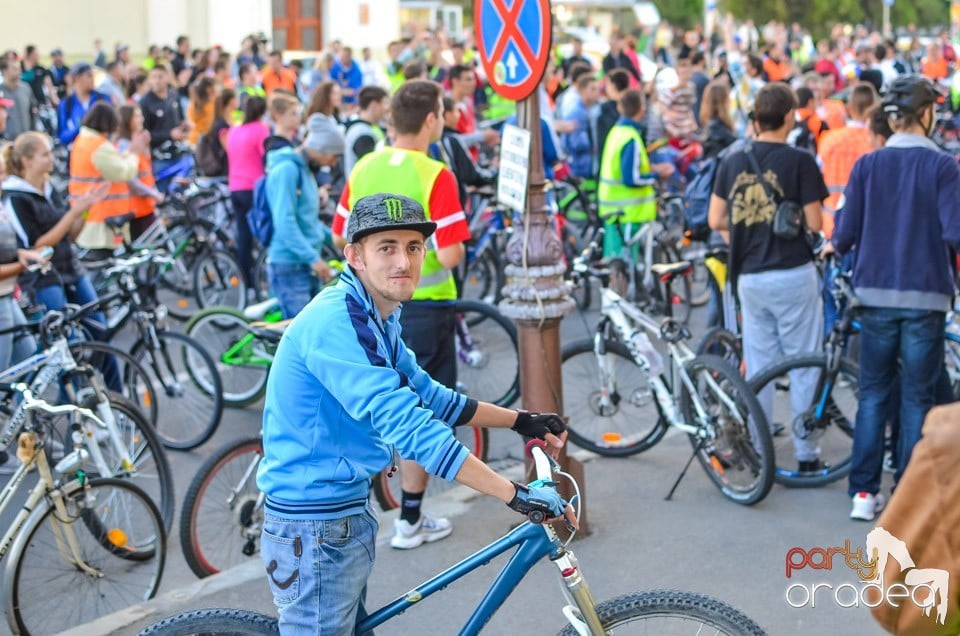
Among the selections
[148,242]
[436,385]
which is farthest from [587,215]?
[436,385]

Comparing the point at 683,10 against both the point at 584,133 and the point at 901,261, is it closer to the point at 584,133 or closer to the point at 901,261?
the point at 584,133

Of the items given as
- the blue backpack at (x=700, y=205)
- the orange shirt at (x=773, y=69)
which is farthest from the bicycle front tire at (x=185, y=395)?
the orange shirt at (x=773, y=69)

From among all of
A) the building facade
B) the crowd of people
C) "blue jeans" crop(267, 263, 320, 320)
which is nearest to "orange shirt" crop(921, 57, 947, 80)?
the crowd of people

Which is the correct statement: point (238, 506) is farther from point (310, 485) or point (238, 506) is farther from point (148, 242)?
point (148, 242)

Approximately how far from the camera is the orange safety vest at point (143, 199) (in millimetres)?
10242

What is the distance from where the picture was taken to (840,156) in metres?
9.02

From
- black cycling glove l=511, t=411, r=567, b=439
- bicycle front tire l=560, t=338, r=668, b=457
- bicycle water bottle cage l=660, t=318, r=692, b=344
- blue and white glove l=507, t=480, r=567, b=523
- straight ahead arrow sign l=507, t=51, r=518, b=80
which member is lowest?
bicycle front tire l=560, t=338, r=668, b=457

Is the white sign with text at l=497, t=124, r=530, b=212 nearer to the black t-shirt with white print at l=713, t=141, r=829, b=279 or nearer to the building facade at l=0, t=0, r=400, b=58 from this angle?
the black t-shirt with white print at l=713, t=141, r=829, b=279

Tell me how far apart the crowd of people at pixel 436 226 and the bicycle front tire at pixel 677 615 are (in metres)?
0.39

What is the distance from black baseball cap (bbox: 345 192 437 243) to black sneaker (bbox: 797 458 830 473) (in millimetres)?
3710

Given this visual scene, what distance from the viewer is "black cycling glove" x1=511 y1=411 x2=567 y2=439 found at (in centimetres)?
344

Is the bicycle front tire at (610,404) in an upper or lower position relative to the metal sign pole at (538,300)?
lower

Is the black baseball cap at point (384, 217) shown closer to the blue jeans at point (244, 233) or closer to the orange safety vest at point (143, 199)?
the orange safety vest at point (143, 199)

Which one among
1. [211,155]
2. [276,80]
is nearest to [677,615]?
[211,155]
